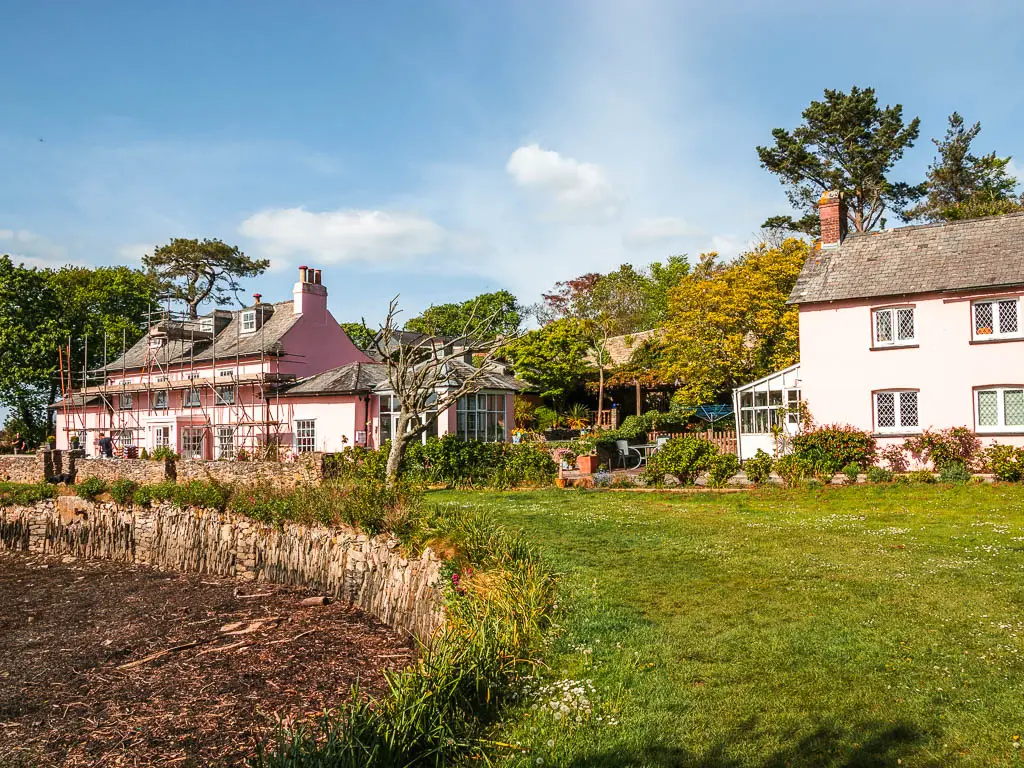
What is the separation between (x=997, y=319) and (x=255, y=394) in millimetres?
27914

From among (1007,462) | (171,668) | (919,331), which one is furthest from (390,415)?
(171,668)

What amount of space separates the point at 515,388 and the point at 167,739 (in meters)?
23.4

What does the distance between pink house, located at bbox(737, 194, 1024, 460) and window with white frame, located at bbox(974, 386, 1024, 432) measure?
2 centimetres

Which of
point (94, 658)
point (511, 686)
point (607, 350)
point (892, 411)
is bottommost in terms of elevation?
point (94, 658)

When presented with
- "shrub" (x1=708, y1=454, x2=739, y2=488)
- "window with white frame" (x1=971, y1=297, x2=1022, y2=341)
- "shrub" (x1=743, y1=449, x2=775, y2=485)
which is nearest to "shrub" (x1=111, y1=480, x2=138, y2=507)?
"shrub" (x1=708, y1=454, x2=739, y2=488)

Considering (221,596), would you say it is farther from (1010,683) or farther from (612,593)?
(1010,683)

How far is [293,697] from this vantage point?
8141 mm

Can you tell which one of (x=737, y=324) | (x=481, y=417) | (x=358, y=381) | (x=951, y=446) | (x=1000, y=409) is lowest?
(x=951, y=446)

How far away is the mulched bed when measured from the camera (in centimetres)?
733

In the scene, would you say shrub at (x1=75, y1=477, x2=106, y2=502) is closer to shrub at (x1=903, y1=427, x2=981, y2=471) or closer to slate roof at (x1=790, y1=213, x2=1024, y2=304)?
slate roof at (x1=790, y1=213, x2=1024, y2=304)

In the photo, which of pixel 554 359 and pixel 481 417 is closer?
pixel 481 417

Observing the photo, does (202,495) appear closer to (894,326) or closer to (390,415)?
(390,415)

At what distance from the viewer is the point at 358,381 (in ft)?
99.1

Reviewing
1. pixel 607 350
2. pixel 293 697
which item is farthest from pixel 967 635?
pixel 607 350
